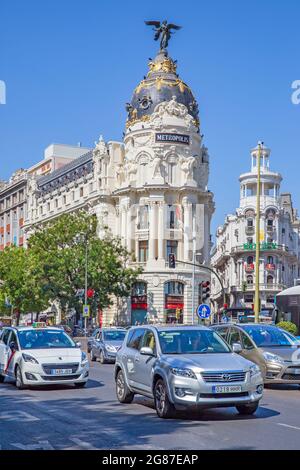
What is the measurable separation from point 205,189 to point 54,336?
62595 millimetres

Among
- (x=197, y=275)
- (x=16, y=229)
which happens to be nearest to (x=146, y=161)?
(x=197, y=275)

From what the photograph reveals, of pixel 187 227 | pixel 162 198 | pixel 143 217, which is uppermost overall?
pixel 162 198

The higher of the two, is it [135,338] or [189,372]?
[135,338]

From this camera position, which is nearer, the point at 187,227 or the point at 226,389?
the point at 226,389

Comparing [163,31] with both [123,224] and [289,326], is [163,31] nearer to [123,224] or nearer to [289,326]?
[123,224]

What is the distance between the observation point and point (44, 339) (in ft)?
62.6

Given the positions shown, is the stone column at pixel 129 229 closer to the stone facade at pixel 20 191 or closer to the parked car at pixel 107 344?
the stone facade at pixel 20 191

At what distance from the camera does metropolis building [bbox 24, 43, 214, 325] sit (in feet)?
248

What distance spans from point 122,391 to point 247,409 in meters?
3.11

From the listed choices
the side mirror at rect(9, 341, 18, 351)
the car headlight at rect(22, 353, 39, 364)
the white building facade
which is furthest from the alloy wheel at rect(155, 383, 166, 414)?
the white building facade

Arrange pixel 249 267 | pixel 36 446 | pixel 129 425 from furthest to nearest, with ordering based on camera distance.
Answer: pixel 249 267 < pixel 129 425 < pixel 36 446

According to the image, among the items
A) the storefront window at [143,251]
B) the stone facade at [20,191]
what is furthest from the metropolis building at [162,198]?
the stone facade at [20,191]

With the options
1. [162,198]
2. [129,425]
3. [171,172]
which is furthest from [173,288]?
[129,425]

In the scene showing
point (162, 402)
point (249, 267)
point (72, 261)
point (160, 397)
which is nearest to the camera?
point (162, 402)
